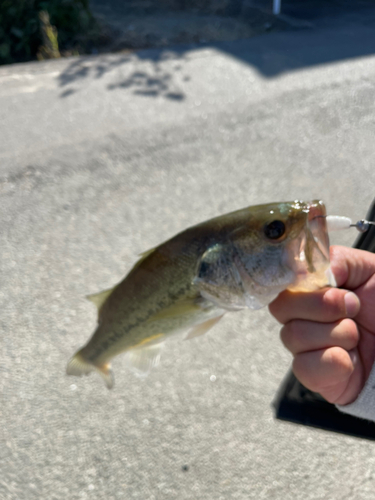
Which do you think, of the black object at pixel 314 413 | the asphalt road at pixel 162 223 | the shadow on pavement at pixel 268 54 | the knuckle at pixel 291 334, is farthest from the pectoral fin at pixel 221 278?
the shadow on pavement at pixel 268 54

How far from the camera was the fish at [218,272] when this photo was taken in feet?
3.83

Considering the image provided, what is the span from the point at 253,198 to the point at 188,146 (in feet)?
3.53

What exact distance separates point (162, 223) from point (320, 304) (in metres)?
2.45

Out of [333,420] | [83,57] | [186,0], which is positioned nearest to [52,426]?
[333,420]

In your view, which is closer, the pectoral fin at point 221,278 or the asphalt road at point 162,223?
the pectoral fin at point 221,278

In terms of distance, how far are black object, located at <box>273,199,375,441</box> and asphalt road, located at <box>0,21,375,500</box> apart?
1.97 ft

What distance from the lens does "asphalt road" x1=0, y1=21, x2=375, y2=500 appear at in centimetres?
227

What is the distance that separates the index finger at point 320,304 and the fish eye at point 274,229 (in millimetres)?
248

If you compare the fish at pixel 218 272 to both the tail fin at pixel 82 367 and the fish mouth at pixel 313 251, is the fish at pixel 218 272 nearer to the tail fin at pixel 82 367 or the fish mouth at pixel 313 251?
the fish mouth at pixel 313 251

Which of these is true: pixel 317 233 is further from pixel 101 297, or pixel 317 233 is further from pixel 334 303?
pixel 101 297

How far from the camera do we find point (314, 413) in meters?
1.77

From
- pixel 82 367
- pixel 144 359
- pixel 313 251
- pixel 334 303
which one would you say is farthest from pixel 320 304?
pixel 82 367

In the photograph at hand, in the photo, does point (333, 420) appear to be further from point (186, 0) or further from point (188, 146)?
point (186, 0)

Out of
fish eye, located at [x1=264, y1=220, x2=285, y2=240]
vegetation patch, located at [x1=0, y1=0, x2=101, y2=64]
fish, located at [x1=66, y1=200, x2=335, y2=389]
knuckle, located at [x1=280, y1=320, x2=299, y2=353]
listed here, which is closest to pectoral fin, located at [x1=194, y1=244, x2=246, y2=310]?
fish, located at [x1=66, y1=200, x2=335, y2=389]
